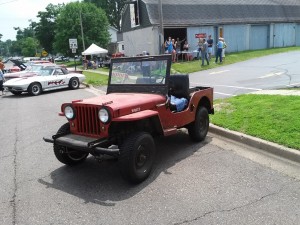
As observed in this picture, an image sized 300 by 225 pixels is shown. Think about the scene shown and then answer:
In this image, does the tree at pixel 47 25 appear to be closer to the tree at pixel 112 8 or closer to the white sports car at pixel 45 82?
the tree at pixel 112 8

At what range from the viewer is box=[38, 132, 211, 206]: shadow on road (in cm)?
442

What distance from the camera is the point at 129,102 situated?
4957 mm

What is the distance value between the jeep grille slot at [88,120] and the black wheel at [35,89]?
12.2 meters

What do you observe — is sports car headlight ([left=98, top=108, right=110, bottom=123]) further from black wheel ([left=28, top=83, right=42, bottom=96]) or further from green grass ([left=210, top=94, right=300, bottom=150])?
black wheel ([left=28, top=83, right=42, bottom=96])

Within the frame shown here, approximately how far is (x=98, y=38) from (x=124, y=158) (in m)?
45.1

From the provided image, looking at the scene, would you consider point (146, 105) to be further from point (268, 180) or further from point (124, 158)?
point (268, 180)

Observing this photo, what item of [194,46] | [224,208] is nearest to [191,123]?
[224,208]

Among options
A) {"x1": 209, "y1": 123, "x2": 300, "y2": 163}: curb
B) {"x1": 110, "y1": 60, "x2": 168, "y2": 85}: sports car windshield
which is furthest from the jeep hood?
{"x1": 209, "y1": 123, "x2": 300, "y2": 163}: curb

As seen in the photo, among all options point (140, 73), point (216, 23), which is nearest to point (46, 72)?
point (140, 73)

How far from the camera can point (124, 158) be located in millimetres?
4391

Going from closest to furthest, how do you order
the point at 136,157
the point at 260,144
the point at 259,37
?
the point at 136,157 < the point at 260,144 < the point at 259,37

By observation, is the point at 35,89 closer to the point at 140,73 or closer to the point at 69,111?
the point at 140,73

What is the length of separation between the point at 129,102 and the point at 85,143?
93 centimetres

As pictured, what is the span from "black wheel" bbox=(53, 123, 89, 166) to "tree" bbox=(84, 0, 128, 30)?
2773 inches
